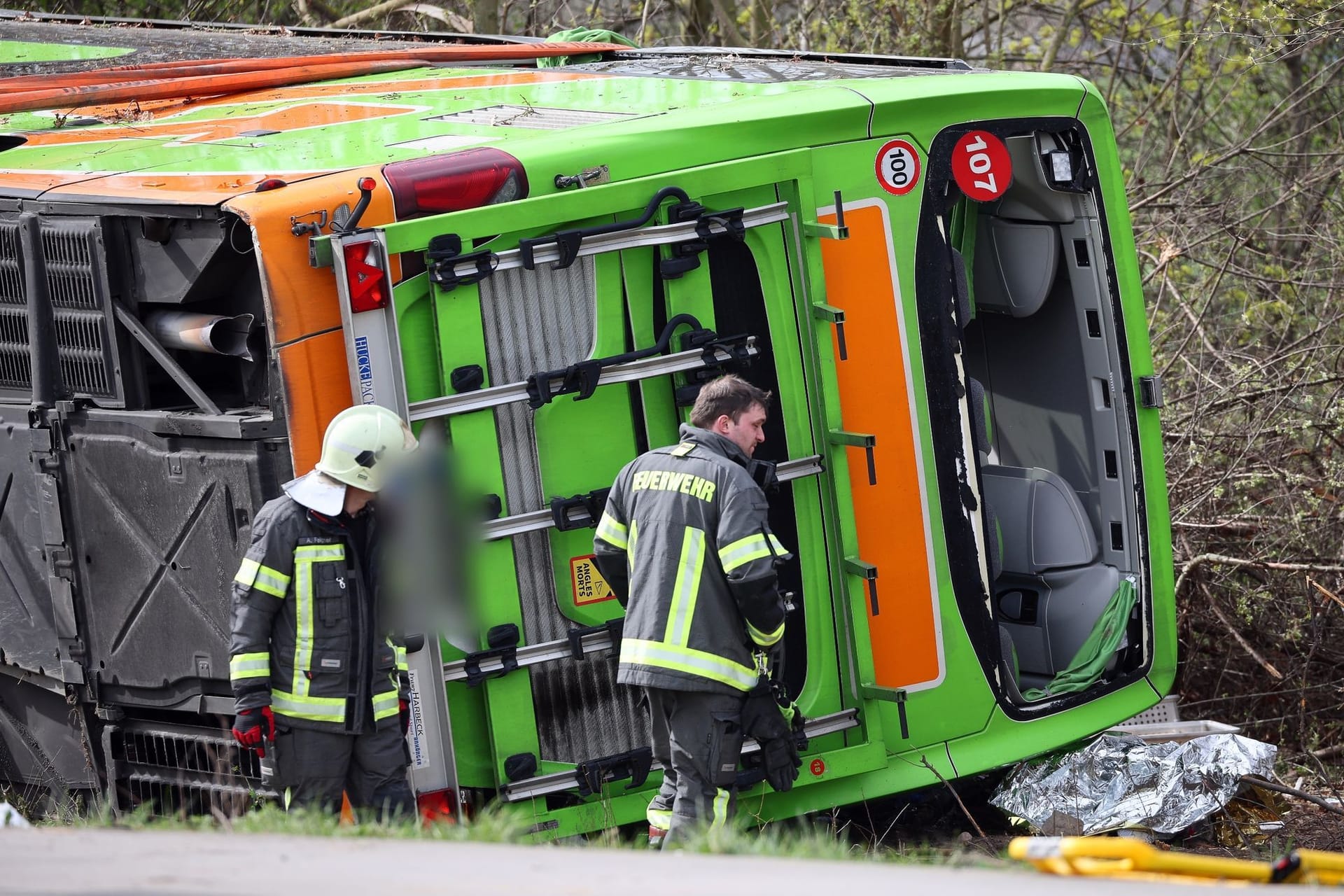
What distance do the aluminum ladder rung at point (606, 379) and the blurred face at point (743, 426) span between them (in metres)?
0.25

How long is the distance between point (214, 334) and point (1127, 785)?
3326 mm

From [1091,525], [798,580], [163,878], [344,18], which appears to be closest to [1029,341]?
[1091,525]

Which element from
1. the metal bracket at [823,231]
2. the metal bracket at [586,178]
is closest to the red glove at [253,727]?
the metal bracket at [586,178]

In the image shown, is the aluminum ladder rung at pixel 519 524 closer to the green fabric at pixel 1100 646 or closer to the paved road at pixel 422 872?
the paved road at pixel 422 872

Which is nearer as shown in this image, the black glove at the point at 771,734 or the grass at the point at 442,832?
the grass at the point at 442,832

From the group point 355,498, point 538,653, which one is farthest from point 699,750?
point 355,498

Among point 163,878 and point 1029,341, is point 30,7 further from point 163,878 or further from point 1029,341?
point 163,878

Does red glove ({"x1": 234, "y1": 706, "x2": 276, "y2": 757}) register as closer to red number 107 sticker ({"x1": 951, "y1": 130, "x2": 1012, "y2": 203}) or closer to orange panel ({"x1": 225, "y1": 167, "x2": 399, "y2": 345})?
orange panel ({"x1": 225, "y1": 167, "x2": 399, "y2": 345})

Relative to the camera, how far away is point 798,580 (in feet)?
15.9

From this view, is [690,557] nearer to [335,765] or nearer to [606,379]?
[606,379]

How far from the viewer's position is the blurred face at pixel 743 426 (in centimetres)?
445

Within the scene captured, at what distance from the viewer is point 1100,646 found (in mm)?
5637

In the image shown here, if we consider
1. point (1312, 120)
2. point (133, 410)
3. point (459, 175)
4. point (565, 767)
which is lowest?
point (565, 767)

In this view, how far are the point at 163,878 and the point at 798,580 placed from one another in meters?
2.43
